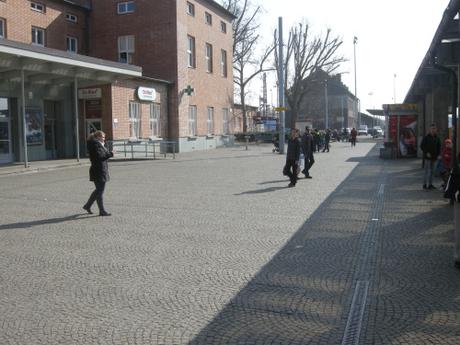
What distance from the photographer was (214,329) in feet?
14.6

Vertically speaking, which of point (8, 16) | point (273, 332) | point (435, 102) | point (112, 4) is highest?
point (112, 4)

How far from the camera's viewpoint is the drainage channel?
172 inches

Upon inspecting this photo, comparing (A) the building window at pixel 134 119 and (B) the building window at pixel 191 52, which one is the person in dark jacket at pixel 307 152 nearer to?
(A) the building window at pixel 134 119

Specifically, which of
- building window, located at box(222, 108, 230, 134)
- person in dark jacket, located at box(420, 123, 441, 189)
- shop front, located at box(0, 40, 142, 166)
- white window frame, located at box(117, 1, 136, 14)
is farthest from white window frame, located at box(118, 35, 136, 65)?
person in dark jacket, located at box(420, 123, 441, 189)

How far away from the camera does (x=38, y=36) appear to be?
103 ft

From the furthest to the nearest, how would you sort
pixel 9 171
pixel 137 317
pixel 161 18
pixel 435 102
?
pixel 161 18, pixel 435 102, pixel 9 171, pixel 137 317

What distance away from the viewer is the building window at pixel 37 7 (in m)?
30.6

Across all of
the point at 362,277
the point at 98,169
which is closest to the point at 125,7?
the point at 98,169

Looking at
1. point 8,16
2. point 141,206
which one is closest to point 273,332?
point 141,206

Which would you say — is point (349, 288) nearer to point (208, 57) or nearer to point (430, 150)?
point (430, 150)

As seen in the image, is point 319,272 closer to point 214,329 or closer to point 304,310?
point 304,310

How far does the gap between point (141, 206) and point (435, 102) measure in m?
16.7

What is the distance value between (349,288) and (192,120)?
109 ft

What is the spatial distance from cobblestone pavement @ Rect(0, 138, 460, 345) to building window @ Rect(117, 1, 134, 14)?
84.1 ft
